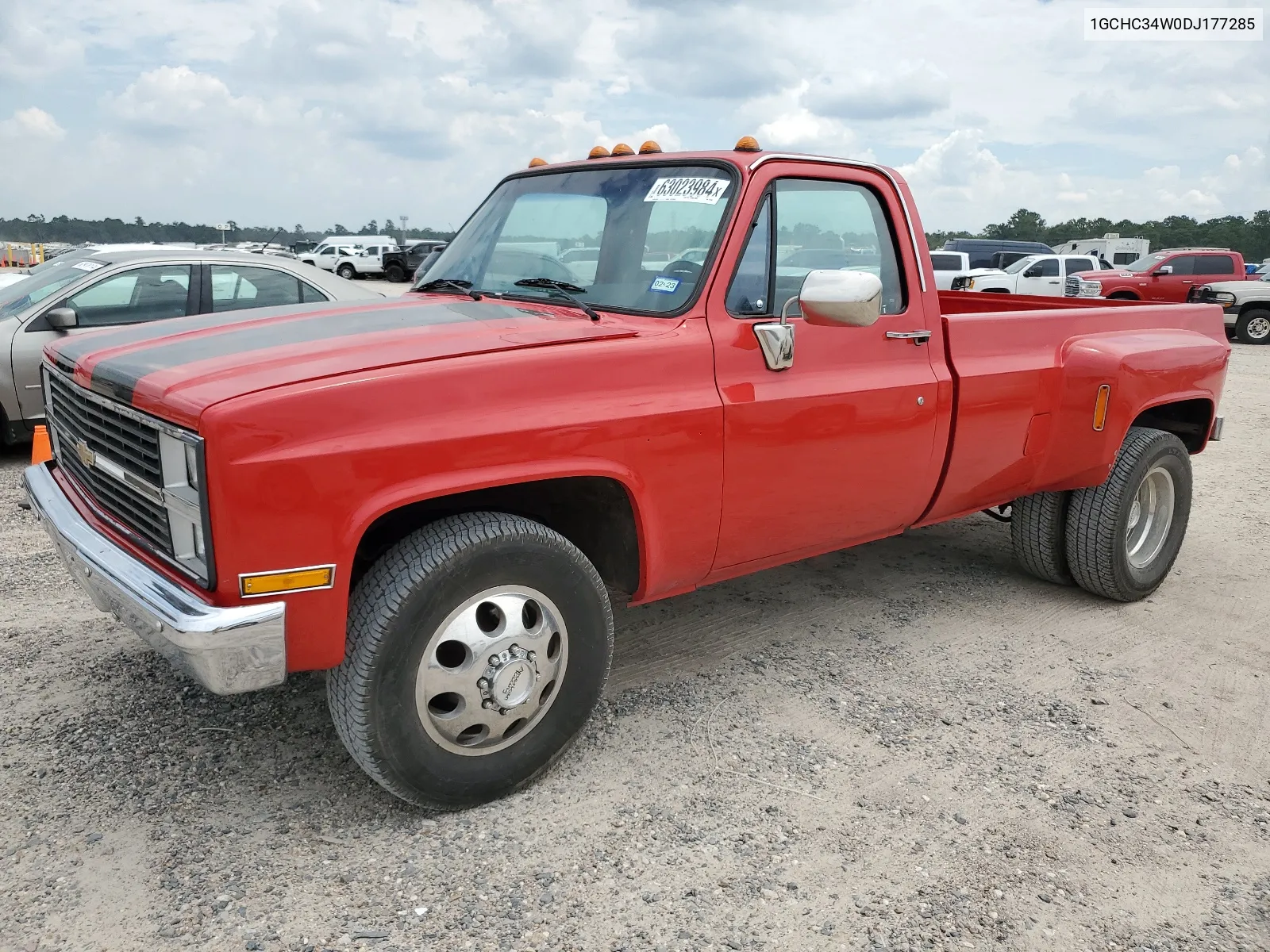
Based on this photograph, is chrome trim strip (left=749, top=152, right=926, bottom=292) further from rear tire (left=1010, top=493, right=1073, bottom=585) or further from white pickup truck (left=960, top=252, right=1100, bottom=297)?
white pickup truck (left=960, top=252, right=1100, bottom=297)

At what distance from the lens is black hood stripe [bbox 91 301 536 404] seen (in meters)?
2.78

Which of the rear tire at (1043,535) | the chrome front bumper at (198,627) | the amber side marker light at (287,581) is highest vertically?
the amber side marker light at (287,581)

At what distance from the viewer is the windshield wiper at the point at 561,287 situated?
3.38 m

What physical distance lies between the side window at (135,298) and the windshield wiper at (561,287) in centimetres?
428

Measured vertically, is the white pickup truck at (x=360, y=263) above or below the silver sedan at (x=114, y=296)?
below

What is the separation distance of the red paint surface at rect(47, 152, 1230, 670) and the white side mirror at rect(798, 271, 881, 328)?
297mm

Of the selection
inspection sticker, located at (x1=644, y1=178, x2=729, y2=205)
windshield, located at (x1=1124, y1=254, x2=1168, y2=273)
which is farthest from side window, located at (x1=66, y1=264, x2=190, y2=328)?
windshield, located at (x1=1124, y1=254, x2=1168, y2=273)

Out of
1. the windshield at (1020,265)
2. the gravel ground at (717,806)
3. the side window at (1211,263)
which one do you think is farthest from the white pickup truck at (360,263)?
the gravel ground at (717,806)

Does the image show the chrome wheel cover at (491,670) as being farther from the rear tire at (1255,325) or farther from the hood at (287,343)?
the rear tire at (1255,325)

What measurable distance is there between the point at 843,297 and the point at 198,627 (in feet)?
6.61

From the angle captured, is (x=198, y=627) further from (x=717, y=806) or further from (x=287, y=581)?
(x=717, y=806)

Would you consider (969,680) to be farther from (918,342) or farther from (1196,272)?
(1196,272)

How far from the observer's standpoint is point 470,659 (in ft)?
9.20

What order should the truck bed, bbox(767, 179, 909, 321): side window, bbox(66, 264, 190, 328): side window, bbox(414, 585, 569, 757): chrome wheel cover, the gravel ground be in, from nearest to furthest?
the gravel ground, bbox(414, 585, 569, 757): chrome wheel cover, bbox(767, 179, 909, 321): side window, the truck bed, bbox(66, 264, 190, 328): side window
